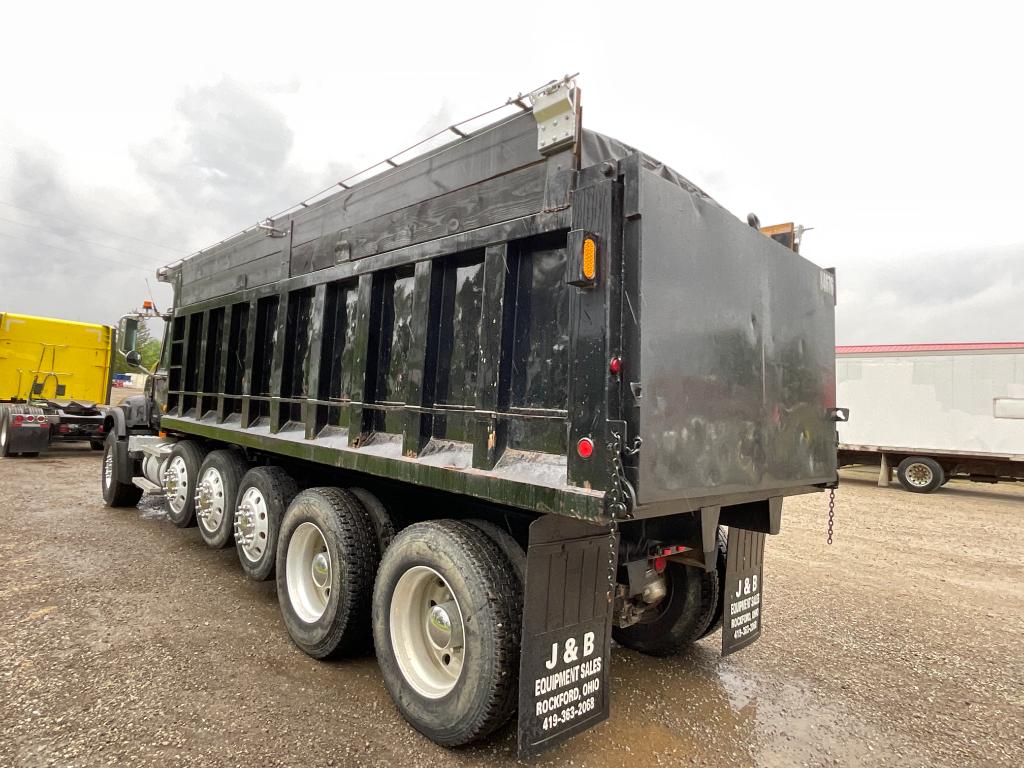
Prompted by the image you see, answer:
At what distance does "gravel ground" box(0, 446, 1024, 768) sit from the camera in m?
2.74

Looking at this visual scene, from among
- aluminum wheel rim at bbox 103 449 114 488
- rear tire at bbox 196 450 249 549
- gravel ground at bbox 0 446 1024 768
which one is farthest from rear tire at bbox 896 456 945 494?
aluminum wheel rim at bbox 103 449 114 488

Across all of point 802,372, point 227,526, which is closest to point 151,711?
point 227,526

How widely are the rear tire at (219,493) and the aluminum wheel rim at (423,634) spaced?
8.81 feet

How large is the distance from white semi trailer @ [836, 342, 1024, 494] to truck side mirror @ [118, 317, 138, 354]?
48.3ft

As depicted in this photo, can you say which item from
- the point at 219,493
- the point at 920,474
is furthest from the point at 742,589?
the point at 920,474

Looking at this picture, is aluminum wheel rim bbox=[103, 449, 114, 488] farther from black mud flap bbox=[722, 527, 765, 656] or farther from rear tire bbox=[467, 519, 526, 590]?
black mud flap bbox=[722, 527, 765, 656]

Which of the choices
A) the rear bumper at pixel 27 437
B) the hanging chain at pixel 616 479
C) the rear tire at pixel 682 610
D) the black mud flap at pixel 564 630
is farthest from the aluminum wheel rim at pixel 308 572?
the rear bumper at pixel 27 437

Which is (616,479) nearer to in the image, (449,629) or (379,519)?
(449,629)

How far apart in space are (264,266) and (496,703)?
409 cm

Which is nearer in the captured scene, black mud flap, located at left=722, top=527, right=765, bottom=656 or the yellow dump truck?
black mud flap, located at left=722, top=527, right=765, bottom=656

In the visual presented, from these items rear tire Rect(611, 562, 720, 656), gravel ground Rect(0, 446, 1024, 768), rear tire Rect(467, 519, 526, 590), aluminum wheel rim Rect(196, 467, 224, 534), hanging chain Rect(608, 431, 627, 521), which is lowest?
gravel ground Rect(0, 446, 1024, 768)

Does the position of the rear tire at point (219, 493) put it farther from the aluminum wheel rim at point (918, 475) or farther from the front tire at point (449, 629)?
the aluminum wheel rim at point (918, 475)

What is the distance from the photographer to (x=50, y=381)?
1393 centimetres

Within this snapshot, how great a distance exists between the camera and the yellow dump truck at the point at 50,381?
12789mm
